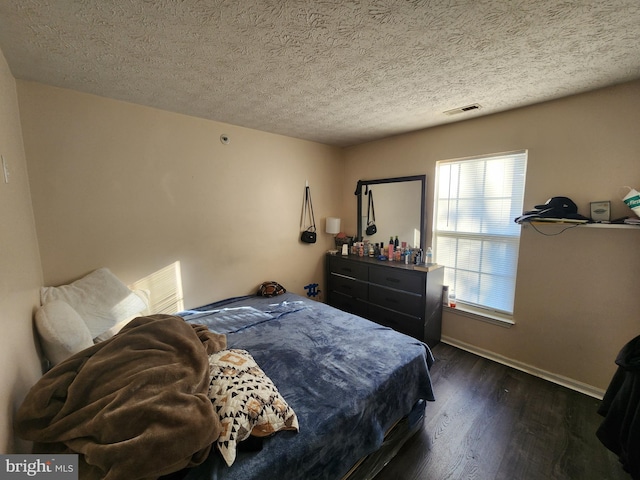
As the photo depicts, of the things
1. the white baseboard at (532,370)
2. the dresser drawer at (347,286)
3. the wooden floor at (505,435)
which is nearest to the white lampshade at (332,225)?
the dresser drawer at (347,286)

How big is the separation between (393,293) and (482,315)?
34.8 inches

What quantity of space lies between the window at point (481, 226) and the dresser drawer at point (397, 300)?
552 millimetres

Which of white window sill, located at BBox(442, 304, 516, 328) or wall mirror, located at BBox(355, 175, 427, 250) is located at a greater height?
wall mirror, located at BBox(355, 175, 427, 250)

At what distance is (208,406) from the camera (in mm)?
899

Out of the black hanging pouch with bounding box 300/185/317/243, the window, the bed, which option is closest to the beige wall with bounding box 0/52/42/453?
the bed

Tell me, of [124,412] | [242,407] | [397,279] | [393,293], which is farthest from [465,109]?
[124,412]

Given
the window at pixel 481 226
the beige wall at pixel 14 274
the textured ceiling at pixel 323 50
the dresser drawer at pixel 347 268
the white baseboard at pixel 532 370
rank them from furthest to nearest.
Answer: the dresser drawer at pixel 347 268
the window at pixel 481 226
the white baseboard at pixel 532 370
the textured ceiling at pixel 323 50
the beige wall at pixel 14 274

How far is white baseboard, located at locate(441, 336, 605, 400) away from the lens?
6.47ft

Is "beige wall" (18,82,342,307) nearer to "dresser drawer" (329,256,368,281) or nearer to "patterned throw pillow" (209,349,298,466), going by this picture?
"dresser drawer" (329,256,368,281)

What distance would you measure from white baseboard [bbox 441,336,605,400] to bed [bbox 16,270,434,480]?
1.20 metres

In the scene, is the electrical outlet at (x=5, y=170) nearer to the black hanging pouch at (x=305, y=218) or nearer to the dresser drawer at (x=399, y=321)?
the black hanging pouch at (x=305, y=218)

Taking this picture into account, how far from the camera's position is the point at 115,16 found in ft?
3.49

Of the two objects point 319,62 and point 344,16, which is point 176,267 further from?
point 344,16

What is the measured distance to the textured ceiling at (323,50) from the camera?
41.2 inches
